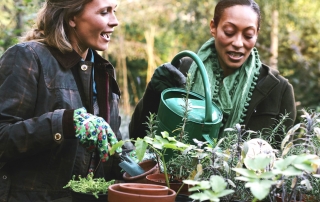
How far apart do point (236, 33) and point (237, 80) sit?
0.29m

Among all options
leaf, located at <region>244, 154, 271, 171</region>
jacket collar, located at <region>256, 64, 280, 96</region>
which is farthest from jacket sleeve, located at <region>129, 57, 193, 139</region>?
leaf, located at <region>244, 154, 271, 171</region>

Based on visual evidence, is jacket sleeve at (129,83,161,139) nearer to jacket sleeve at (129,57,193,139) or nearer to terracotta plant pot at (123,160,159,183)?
jacket sleeve at (129,57,193,139)

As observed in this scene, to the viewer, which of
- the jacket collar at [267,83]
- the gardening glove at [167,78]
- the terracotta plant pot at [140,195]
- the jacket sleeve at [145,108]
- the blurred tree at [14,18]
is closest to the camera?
the terracotta plant pot at [140,195]

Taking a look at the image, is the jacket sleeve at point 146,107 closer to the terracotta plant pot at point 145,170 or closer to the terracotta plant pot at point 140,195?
the terracotta plant pot at point 145,170

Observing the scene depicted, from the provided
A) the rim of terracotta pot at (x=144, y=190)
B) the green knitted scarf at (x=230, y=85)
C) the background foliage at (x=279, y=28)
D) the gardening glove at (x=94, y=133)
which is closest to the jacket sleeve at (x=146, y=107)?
the green knitted scarf at (x=230, y=85)

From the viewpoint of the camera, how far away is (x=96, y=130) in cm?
169

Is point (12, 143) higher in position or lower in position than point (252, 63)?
lower

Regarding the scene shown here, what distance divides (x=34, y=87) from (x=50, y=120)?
24 cm

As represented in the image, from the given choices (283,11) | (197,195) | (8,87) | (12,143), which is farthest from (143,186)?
(283,11)

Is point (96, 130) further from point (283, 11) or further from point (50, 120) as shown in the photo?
point (283, 11)

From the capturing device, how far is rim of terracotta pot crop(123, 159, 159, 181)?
157cm

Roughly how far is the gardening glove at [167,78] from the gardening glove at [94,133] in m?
0.66

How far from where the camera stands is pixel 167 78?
2373mm

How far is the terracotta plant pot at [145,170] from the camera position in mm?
1562
